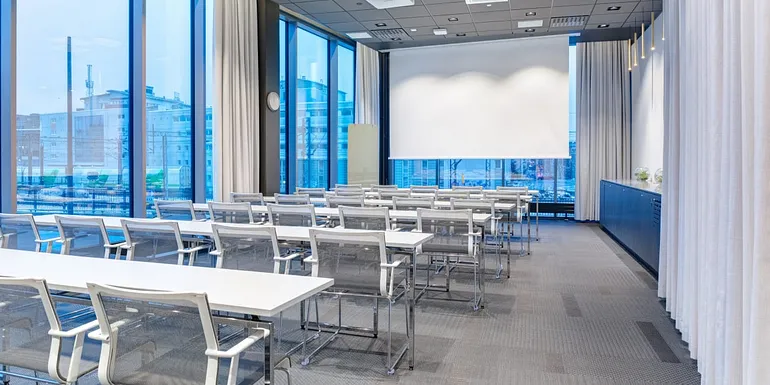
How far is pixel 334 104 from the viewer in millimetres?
11258

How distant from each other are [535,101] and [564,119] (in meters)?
0.68

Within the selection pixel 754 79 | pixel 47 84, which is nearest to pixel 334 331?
pixel 754 79

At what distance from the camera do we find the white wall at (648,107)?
845 cm

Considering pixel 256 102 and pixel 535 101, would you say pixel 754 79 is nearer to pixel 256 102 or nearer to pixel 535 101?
pixel 256 102

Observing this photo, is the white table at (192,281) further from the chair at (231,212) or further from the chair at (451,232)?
the chair at (451,232)

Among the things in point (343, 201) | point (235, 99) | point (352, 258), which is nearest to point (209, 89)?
point (235, 99)

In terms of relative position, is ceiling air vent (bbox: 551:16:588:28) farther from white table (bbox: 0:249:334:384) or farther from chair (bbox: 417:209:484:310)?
white table (bbox: 0:249:334:384)

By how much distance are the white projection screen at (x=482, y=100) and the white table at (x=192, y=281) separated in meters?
9.11

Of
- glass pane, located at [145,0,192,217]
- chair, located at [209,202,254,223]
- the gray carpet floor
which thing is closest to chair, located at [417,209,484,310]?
the gray carpet floor

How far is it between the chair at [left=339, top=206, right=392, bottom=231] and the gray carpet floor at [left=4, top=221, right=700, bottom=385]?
2.28ft

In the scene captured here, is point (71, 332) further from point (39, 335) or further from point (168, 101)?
point (168, 101)

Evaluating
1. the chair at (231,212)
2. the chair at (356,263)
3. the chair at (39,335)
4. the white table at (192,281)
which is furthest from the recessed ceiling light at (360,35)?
the chair at (39,335)

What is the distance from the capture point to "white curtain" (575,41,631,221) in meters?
11.0

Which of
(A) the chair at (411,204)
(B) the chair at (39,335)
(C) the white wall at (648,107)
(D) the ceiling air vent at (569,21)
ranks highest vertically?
(D) the ceiling air vent at (569,21)
